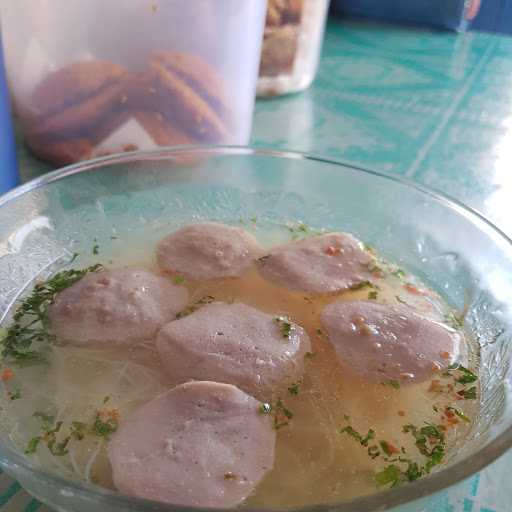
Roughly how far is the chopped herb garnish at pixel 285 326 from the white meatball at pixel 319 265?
80mm

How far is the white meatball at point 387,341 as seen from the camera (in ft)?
2.55

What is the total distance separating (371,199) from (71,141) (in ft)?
1.83

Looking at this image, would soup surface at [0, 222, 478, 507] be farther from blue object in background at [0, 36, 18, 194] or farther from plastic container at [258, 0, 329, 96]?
plastic container at [258, 0, 329, 96]

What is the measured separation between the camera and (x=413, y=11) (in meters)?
2.41

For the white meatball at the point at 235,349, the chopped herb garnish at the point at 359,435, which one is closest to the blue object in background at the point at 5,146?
the white meatball at the point at 235,349

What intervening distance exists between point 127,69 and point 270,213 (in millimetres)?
351

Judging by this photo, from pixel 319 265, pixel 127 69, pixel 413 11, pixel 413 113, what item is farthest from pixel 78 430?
pixel 413 11

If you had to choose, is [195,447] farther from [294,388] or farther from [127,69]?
[127,69]

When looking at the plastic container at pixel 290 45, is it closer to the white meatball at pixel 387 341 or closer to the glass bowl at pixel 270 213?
the glass bowl at pixel 270 213

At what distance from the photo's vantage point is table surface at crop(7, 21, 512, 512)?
1.46 m

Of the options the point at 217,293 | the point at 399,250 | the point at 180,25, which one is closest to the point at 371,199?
the point at 399,250

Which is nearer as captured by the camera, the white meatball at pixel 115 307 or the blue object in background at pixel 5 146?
the white meatball at pixel 115 307

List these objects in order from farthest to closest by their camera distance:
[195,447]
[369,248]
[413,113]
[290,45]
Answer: [413,113]
[290,45]
[369,248]
[195,447]

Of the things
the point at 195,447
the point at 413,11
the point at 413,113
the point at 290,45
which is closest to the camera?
the point at 195,447
